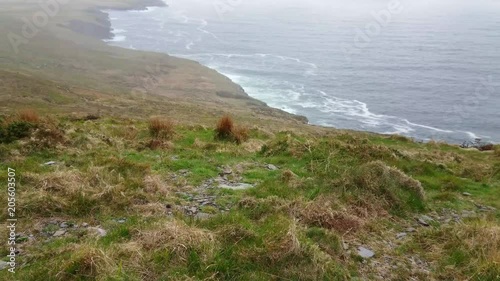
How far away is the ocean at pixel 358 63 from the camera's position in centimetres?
6706

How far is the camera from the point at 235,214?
919 centimetres

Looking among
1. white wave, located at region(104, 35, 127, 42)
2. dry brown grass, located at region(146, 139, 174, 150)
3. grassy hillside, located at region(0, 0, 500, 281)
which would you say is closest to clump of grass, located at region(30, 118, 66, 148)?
grassy hillside, located at region(0, 0, 500, 281)

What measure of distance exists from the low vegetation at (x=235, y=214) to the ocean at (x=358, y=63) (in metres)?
48.3

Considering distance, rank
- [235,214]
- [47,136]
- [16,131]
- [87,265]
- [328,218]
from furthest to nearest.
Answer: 1. [47,136]
2. [16,131]
3. [328,218]
4. [235,214]
5. [87,265]

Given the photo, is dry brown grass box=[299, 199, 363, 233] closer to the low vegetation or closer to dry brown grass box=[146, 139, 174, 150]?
the low vegetation

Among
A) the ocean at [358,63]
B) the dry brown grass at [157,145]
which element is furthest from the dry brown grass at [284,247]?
the ocean at [358,63]

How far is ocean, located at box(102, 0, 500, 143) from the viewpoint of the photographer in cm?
6706

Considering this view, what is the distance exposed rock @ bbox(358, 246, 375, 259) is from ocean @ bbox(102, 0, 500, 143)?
52.0m

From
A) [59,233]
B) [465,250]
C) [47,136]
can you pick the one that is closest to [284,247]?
[465,250]

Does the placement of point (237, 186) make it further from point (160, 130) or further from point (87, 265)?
point (160, 130)

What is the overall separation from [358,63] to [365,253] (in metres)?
98.5

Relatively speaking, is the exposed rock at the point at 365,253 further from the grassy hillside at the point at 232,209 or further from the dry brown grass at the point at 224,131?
the dry brown grass at the point at 224,131

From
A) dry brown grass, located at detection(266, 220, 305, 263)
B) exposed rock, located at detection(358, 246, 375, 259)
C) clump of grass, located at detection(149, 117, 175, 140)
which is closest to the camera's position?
dry brown grass, located at detection(266, 220, 305, 263)

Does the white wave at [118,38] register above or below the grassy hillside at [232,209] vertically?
below
